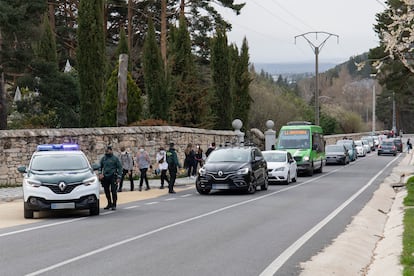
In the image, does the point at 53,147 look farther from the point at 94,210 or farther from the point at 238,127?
the point at 238,127

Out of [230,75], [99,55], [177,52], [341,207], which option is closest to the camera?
[341,207]

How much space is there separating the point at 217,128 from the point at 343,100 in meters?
132

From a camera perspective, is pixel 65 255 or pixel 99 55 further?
pixel 99 55

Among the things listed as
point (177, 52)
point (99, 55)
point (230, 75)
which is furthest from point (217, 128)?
point (99, 55)

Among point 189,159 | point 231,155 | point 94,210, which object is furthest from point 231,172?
point 189,159

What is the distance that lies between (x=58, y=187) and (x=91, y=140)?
11177 millimetres

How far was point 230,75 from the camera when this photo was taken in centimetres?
4300

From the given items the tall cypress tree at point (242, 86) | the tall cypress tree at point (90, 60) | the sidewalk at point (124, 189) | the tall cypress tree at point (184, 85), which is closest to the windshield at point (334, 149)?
the tall cypress tree at point (242, 86)

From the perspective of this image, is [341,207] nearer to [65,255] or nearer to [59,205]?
[59,205]

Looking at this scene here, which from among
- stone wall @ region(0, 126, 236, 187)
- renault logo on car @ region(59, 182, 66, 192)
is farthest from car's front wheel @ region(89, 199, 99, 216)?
stone wall @ region(0, 126, 236, 187)

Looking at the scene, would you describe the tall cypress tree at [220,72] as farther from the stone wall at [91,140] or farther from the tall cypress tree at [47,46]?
the tall cypress tree at [47,46]

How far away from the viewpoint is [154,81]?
1425 inches

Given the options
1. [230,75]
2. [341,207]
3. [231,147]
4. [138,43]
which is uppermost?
[138,43]

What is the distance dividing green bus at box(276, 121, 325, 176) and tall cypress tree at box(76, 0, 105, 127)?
10938mm
